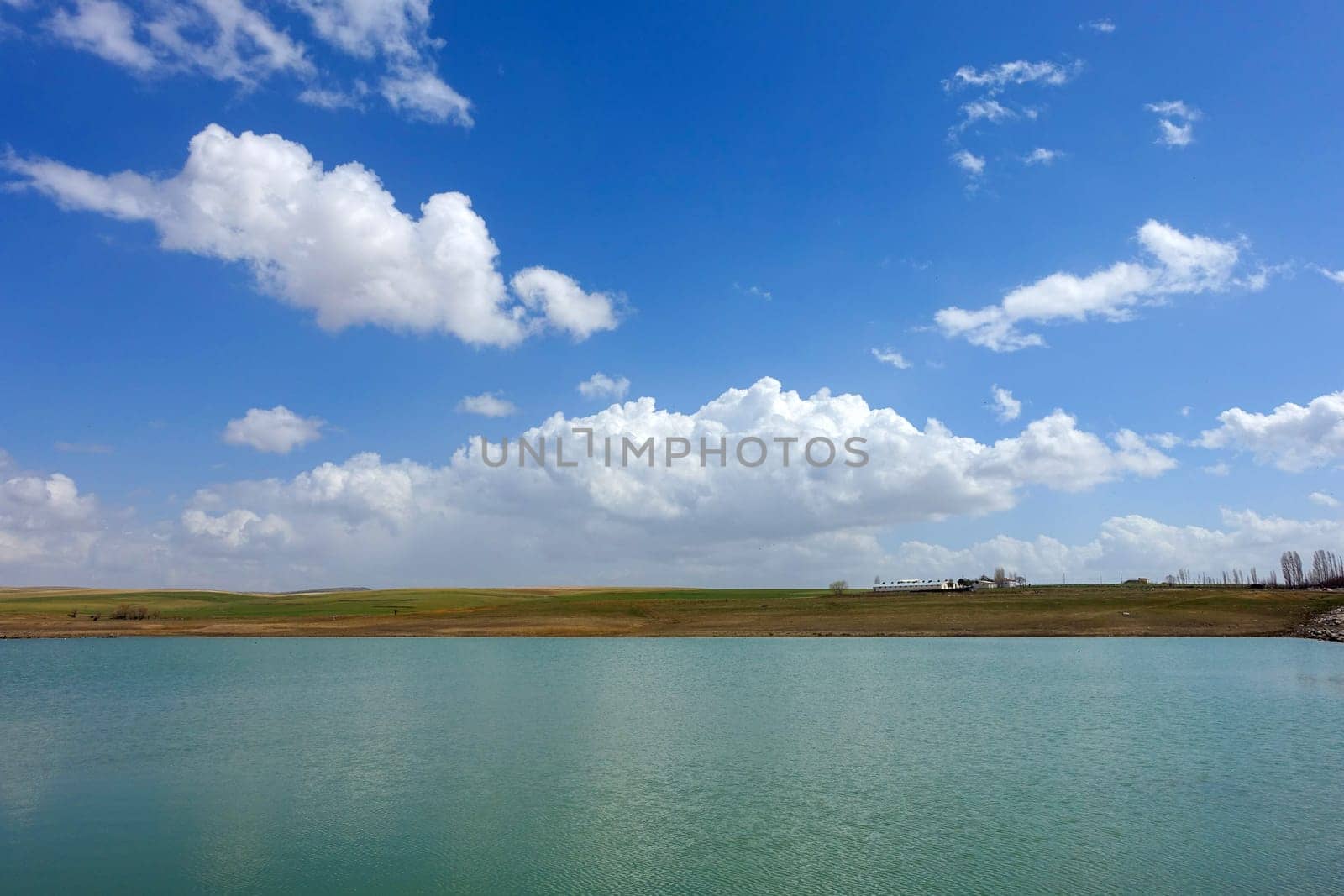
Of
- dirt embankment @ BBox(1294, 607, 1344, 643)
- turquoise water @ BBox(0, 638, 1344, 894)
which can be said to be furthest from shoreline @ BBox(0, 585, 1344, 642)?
turquoise water @ BBox(0, 638, 1344, 894)

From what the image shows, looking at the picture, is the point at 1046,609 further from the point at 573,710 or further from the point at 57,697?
the point at 57,697

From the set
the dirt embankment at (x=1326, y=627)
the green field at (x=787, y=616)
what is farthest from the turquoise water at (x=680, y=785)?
the green field at (x=787, y=616)

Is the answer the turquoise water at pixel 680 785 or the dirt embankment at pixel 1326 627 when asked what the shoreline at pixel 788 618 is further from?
the turquoise water at pixel 680 785

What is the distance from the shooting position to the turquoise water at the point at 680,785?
16531 mm

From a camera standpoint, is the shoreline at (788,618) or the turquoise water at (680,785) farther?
the shoreline at (788,618)

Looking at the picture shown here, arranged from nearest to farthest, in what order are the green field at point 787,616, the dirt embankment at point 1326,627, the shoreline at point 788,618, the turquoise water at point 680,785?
the turquoise water at point 680,785, the dirt embankment at point 1326,627, the shoreline at point 788,618, the green field at point 787,616

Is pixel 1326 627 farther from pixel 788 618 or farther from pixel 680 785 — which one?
pixel 680 785

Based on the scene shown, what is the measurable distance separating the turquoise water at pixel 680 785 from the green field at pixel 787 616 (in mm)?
39693

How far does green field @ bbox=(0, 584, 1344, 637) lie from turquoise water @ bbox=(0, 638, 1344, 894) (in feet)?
130

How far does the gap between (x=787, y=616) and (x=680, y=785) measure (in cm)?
7581

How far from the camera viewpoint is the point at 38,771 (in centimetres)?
2522

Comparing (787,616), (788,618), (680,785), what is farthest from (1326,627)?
(680,785)

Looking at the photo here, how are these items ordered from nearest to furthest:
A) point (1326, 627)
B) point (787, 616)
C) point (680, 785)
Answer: point (680, 785) → point (1326, 627) → point (787, 616)

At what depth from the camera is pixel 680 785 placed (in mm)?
22969
